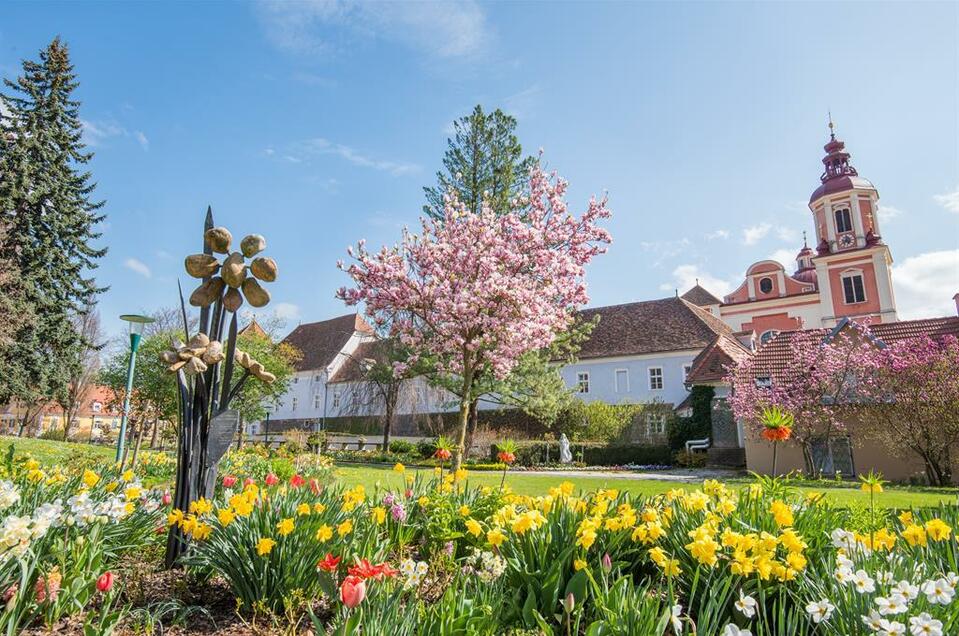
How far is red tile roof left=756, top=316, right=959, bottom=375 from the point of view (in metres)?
18.4

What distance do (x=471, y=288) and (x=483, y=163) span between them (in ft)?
39.2

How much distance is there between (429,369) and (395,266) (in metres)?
6.02

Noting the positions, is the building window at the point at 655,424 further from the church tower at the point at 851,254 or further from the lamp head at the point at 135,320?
the lamp head at the point at 135,320

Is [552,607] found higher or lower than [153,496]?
lower

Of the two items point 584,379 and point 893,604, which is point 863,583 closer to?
point 893,604

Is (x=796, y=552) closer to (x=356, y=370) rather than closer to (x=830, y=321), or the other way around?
(x=356, y=370)

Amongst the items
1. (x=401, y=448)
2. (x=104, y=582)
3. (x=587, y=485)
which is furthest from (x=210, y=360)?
(x=401, y=448)

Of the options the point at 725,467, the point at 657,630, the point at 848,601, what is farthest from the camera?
the point at 725,467

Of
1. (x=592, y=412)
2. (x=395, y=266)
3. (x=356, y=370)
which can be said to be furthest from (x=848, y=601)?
(x=356, y=370)

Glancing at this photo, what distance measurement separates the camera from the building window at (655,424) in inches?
1136

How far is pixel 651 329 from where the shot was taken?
3506cm

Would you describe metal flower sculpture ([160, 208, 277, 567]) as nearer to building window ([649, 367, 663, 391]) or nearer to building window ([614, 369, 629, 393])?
building window ([649, 367, 663, 391])

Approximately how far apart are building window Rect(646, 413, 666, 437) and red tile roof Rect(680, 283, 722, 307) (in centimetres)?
2051

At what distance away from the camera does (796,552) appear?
2357 mm
